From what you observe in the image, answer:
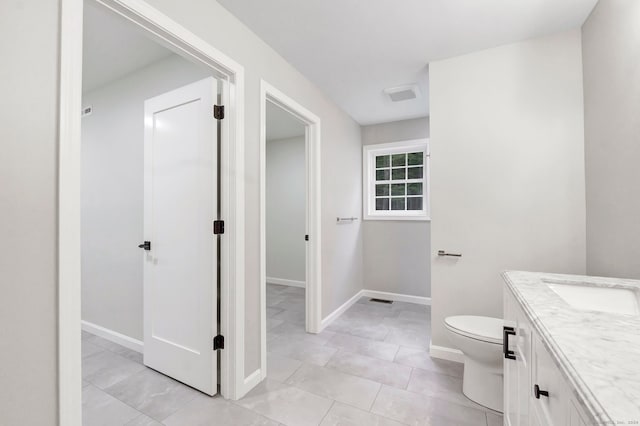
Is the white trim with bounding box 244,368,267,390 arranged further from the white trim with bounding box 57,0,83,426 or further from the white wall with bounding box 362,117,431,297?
the white wall with bounding box 362,117,431,297

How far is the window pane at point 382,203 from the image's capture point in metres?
4.04

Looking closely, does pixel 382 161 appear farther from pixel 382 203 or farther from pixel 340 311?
pixel 340 311

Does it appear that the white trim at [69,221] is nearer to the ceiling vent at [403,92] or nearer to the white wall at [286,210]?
the ceiling vent at [403,92]

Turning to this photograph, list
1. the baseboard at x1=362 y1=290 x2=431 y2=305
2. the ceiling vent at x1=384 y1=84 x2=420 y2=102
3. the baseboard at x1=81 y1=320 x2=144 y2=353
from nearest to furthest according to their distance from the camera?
the baseboard at x1=81 y1=320 x2=144 y2=353 < the ceiling vent at x1=384 y1=84 x2=420 y2=102 < the baseboard at x1=362 y1=290 x2=431 y2=305

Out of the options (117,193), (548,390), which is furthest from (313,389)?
(117,193)

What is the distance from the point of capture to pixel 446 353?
2.27 m

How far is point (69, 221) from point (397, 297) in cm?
362

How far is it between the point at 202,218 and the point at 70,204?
0.82m

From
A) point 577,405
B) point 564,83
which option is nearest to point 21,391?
point 577,405

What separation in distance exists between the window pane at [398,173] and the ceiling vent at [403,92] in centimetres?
111

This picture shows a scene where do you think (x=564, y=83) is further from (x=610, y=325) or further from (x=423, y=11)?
(x=610, y=325)

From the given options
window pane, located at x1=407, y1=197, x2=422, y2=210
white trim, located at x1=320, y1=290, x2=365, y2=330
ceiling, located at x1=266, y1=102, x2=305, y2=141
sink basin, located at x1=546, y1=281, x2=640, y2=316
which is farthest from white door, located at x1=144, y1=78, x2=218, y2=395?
window pane, located at x1=407, y1=197, x2=422, y2=210

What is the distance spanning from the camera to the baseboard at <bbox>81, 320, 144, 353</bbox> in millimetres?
2383

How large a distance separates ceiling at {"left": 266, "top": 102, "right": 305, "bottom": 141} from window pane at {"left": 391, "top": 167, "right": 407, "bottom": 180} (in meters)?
1.46
